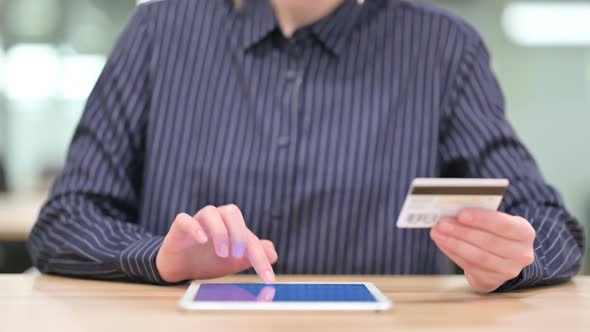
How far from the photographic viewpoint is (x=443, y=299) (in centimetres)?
103

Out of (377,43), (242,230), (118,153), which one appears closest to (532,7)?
(377,43)

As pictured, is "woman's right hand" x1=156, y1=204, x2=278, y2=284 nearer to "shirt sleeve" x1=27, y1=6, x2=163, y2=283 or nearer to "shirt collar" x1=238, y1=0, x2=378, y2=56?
"shirt sleeve" x1=27, y1=6, x2=163, y2=283

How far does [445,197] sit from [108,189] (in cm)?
71

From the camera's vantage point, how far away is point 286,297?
3.11ft

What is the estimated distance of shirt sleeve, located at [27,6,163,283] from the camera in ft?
4.02

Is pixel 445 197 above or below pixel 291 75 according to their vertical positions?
below

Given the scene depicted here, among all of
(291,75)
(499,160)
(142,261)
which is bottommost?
(142,261)

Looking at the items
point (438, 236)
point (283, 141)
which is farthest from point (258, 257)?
point (283, 141)

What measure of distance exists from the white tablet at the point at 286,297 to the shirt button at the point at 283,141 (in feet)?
1.51

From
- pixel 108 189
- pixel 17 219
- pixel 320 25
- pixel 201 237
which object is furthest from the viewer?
pixel 17 219

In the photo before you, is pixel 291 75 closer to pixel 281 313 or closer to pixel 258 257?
pixel 258 257

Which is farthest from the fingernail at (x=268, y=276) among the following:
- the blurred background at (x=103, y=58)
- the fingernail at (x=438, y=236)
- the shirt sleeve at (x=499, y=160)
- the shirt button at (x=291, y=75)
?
the blurred background at (x=103, y=58)

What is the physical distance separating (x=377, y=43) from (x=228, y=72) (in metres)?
0.32

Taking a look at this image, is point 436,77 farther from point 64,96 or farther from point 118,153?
point 64,96
